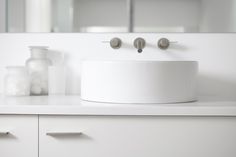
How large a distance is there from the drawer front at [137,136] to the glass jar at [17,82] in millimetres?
329

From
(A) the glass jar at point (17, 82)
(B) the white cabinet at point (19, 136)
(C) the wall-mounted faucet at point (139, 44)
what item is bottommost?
(B) the white cabinet at point (19, 136)

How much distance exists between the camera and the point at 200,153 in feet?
3.13

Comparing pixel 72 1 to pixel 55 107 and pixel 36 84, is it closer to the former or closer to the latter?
pixel 36 84

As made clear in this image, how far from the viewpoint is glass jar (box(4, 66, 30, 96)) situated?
48.3 inches

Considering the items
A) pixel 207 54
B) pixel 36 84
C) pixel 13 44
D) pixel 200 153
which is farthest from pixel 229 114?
pixel 13 44

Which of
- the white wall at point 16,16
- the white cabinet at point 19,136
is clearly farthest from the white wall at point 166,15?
the white cabinet at point 19,136

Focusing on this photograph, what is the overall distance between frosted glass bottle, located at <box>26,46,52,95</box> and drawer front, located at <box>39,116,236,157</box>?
1.27ft

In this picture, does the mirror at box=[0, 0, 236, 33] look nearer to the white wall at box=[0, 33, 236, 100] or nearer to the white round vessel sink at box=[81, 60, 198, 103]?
the white wall at box=[0, 33, 236, 100]

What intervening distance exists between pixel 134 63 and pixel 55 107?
0.90 feet

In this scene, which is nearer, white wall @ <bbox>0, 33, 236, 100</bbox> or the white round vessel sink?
the white round vessel sink

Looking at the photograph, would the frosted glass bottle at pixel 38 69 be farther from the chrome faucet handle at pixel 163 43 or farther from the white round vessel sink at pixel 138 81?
the chrome faucet handle at pixel 163 43

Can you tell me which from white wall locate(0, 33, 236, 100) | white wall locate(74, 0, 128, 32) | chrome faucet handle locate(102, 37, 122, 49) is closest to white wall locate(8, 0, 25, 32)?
white wall locate(0, 33, 236, 100)

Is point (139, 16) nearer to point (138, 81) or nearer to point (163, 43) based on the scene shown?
point (163, 43)

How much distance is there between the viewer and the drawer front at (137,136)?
0.95 metres
